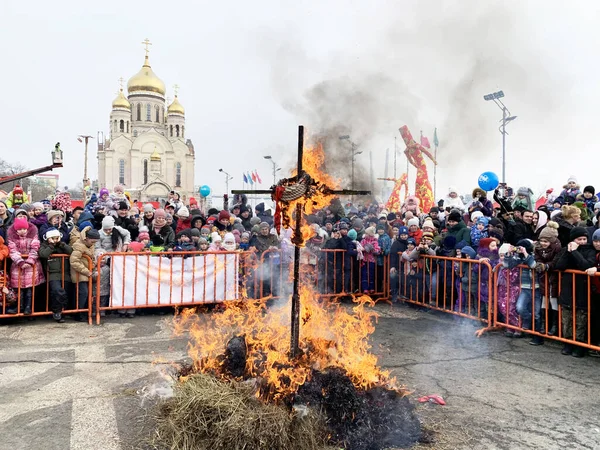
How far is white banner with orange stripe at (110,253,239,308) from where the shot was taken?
793 cm

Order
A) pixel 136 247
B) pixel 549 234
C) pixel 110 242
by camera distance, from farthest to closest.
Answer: pixel 110 242, pixel 136 247, pixel 549 234

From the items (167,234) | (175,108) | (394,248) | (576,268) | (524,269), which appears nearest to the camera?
(576,268)

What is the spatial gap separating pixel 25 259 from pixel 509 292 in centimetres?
765

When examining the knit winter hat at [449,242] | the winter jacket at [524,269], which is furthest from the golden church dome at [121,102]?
the winter jacket at [524,269]

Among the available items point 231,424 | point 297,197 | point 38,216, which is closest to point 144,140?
point 38,216

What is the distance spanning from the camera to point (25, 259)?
7.31m

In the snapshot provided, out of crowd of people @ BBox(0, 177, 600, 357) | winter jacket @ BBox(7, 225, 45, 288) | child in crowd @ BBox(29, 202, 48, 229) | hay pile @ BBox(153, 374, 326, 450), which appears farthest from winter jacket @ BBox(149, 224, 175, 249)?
hay pile @ BBox(153, 374, 326, 450)

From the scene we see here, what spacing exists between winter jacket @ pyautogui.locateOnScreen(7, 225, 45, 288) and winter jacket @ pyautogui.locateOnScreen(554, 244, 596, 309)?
7838 mm

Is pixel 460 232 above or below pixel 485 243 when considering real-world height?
above

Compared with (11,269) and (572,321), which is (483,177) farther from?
(11,269)

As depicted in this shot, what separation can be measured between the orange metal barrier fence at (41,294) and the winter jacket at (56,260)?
0.6 inches

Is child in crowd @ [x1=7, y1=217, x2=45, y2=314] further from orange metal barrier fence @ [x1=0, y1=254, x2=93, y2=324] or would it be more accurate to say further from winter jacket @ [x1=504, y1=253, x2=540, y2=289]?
winter jacket @ [x1=504, y1=253, x2=540, y2=289]

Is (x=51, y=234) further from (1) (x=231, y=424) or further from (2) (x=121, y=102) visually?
(2) (x=121, y=102)

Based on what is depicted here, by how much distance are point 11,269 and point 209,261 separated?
315cm
